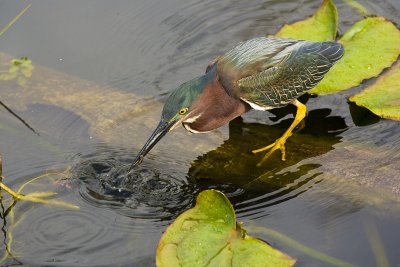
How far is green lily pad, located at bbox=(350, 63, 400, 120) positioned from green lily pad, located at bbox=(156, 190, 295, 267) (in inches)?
71.2

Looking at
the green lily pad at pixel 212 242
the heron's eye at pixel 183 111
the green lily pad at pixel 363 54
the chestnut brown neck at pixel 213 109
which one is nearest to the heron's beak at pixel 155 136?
the heron's eye at pixel 183 111

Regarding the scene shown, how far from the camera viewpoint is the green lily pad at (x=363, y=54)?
5.84 meters

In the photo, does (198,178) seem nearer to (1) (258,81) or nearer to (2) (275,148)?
(2) (275,148)

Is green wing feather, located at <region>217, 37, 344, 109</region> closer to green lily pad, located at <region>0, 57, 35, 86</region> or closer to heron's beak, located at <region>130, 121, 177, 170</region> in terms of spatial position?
heron's beak, located at <region>130, 121, 177, 170</region>

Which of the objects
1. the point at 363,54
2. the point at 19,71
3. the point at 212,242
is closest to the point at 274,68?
the point at 363,54

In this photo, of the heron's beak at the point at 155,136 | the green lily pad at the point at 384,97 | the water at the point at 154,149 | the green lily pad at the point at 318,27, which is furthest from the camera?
the green lily pad at the point at 318,27

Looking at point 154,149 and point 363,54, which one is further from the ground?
point 363,54

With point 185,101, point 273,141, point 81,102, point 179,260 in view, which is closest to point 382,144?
point 273,141

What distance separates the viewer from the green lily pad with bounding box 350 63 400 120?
5.41m

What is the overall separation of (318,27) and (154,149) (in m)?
1.90

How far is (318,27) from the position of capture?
6.28 metres

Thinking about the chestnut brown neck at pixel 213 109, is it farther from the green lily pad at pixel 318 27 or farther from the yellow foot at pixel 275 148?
the green lily pad at pixel 318 27

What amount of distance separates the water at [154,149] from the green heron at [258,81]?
211mm

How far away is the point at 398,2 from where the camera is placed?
7.02 m
